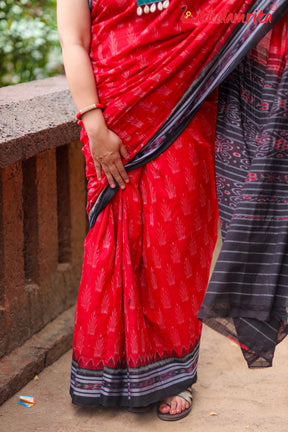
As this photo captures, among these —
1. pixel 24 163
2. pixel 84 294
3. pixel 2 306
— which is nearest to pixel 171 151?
pixel 84 294

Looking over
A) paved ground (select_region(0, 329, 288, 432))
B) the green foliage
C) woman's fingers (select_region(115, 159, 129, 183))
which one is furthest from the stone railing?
the green foliage

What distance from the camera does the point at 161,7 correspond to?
2.02 metres

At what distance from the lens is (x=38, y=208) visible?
2.77 meters

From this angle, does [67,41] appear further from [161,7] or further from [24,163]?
[24,163]

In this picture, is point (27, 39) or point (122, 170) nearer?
point (122, 170)

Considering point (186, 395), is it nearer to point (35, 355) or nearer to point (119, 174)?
point (35, 355)

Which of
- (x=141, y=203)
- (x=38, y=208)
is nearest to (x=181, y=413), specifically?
(x=141, y=203)

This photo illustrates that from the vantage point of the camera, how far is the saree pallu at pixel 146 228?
2.06 meters

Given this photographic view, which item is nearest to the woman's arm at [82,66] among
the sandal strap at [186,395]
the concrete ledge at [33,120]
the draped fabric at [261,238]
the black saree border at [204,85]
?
the black saree border at [204,85]

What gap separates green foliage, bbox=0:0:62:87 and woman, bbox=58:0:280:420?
5.64ft

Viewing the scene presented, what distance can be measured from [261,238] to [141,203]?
0.47m

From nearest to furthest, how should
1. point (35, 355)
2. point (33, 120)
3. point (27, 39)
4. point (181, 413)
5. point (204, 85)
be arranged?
point (204, 85), point (181, 413), point (33, 120), point (35, 355), point (27, 39)

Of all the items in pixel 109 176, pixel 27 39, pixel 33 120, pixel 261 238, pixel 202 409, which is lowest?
pixel 202 409

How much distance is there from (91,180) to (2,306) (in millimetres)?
678
